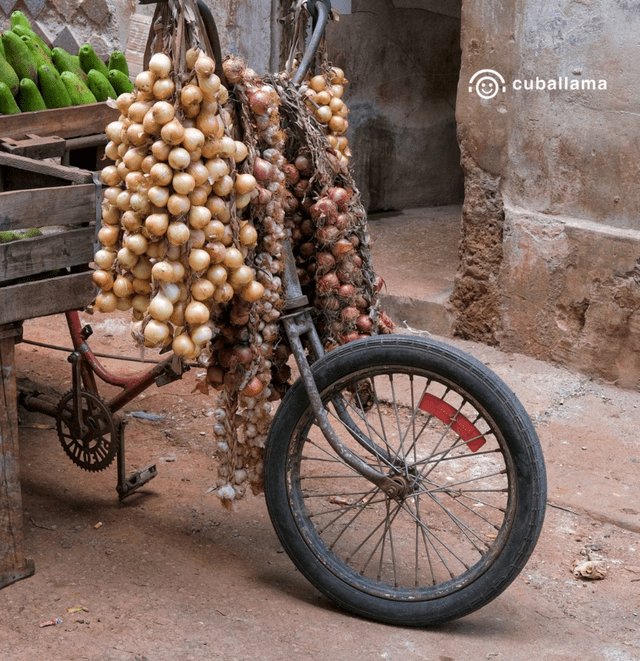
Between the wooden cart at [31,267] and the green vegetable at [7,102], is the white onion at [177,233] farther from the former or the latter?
the green vegetable at [7,102]

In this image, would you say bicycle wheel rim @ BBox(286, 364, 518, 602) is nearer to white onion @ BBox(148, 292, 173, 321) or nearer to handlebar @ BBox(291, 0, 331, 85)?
white onion @ BBox(148, 292, 173, 321)

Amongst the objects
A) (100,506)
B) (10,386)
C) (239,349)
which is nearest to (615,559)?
(239,349)

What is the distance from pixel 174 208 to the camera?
2146 mm

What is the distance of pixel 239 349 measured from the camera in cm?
255

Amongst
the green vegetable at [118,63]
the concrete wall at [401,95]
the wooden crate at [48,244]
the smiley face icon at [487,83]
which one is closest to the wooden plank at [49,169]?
the wooden crate at [48,244]

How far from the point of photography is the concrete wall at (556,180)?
413 centimetres

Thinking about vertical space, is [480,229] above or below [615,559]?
above

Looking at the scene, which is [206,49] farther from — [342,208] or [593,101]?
[593,101]

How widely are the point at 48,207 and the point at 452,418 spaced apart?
131 centimetres

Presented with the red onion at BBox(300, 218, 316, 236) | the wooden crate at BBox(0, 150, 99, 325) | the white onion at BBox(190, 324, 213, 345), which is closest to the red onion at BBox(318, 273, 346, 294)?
the red onion at BBox(300, 218, 316, 236)

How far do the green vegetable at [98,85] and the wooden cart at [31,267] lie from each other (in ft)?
2.90

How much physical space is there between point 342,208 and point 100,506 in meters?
1.49

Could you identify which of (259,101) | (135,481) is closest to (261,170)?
(259,101)

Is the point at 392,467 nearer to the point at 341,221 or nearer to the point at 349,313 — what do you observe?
the point at 349,313
